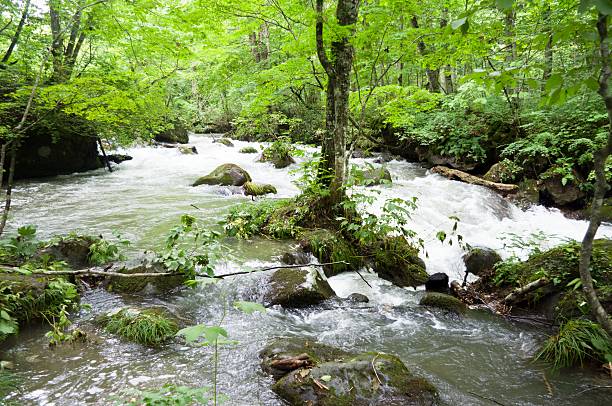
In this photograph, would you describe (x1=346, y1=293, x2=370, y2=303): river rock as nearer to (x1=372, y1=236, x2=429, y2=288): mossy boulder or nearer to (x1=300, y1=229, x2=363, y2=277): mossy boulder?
(x1=300, y1=229, x2=363, y2=277): mossy boulder

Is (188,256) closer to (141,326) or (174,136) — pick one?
(141,326)

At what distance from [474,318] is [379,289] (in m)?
1.52

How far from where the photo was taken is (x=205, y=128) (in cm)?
2852

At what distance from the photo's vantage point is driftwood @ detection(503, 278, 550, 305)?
535cm

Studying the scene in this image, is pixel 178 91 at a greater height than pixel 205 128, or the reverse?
pixel 178 91

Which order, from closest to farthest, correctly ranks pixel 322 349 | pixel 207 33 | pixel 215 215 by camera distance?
pixel 322 349, pixel 207 33, pixel 215 215

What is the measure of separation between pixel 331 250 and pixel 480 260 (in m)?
2.82

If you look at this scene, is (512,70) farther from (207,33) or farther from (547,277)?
(207,33)

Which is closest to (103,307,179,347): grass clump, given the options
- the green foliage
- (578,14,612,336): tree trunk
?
the green foliage

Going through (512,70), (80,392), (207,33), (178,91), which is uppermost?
(178,91)

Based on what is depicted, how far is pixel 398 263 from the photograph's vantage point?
6781mm

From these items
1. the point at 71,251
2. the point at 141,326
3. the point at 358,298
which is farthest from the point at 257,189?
the point at 141,326

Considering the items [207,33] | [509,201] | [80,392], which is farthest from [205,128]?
[80,392]

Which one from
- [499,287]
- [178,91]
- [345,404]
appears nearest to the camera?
[345,404]
